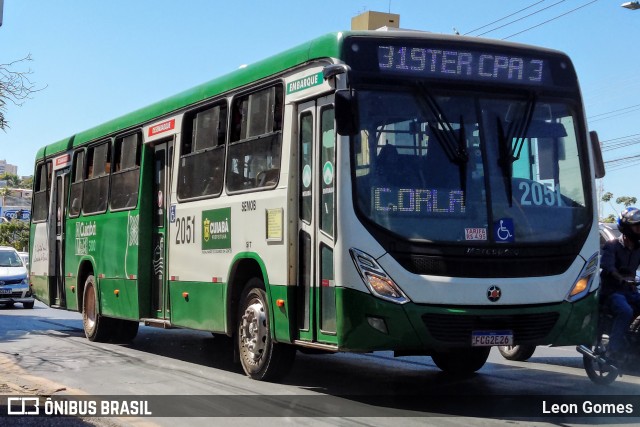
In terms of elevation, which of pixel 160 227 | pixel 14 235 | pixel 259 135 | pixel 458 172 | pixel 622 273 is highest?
pixel 14 235

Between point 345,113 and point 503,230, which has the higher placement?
point 345,113

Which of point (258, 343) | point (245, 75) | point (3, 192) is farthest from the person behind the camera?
point (3, 192)

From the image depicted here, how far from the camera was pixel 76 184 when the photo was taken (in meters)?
17.3

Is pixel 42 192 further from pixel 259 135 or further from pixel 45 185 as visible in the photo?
pixel 259 135

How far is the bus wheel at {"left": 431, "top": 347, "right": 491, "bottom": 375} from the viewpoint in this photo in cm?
1098

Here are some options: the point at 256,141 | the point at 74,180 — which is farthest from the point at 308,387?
the point at 74,180

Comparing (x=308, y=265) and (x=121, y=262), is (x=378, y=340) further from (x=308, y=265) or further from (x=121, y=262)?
(x=121, y=262)

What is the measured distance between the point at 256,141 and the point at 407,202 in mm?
2603

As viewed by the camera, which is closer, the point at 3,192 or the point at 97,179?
the point at 97,179

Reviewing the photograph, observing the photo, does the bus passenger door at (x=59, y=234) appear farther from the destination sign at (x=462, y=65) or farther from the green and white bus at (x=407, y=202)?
the destination sign at (x=462, y=65)

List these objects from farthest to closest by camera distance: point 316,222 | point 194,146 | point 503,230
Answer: point 194,146 < point 316,222 < point 503,230

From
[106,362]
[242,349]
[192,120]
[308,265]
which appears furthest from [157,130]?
[308,265]

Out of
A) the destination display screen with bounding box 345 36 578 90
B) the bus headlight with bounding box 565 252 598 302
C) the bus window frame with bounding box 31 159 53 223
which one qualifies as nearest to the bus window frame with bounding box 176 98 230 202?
the destination display screen with bounding box 345 36 578 90

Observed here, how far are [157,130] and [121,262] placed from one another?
2.34m
